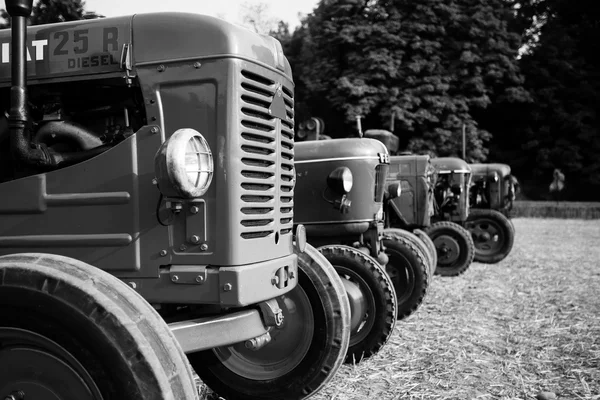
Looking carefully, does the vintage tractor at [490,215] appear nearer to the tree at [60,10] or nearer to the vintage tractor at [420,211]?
the vintage tractor at [420,211]

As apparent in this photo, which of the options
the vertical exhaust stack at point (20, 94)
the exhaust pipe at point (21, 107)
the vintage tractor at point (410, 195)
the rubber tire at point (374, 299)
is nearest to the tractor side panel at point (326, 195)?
the rubber tire at point (374, 299)

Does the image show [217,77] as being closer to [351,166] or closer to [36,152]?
[36,152]

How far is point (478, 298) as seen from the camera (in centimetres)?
734

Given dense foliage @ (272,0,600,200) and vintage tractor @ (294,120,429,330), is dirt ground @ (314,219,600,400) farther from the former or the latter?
dense foliage @ (272,0,600,200)

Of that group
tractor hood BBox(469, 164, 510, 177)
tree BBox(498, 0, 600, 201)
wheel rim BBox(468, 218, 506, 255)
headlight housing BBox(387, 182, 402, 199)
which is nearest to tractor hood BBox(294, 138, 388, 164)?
headlight housing BBox(387, 182, 402, 199)

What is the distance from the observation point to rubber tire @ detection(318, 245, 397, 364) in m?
4.60

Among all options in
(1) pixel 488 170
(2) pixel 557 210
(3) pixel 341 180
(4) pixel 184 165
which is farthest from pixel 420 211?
(2) pixel 557 210

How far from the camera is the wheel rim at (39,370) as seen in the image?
204 centimetres

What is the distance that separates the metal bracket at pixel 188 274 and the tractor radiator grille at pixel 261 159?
0.77 ft

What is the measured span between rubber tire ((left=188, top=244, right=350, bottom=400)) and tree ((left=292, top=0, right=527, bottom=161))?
2527 cm

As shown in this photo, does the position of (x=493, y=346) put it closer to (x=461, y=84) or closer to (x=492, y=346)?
(x=492, y=346)

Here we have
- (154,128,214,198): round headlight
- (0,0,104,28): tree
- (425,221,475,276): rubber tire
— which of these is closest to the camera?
(154,128,214,198): round headlight

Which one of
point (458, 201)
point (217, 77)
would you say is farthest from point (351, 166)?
point (458, 201)

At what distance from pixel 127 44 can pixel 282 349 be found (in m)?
1.90
